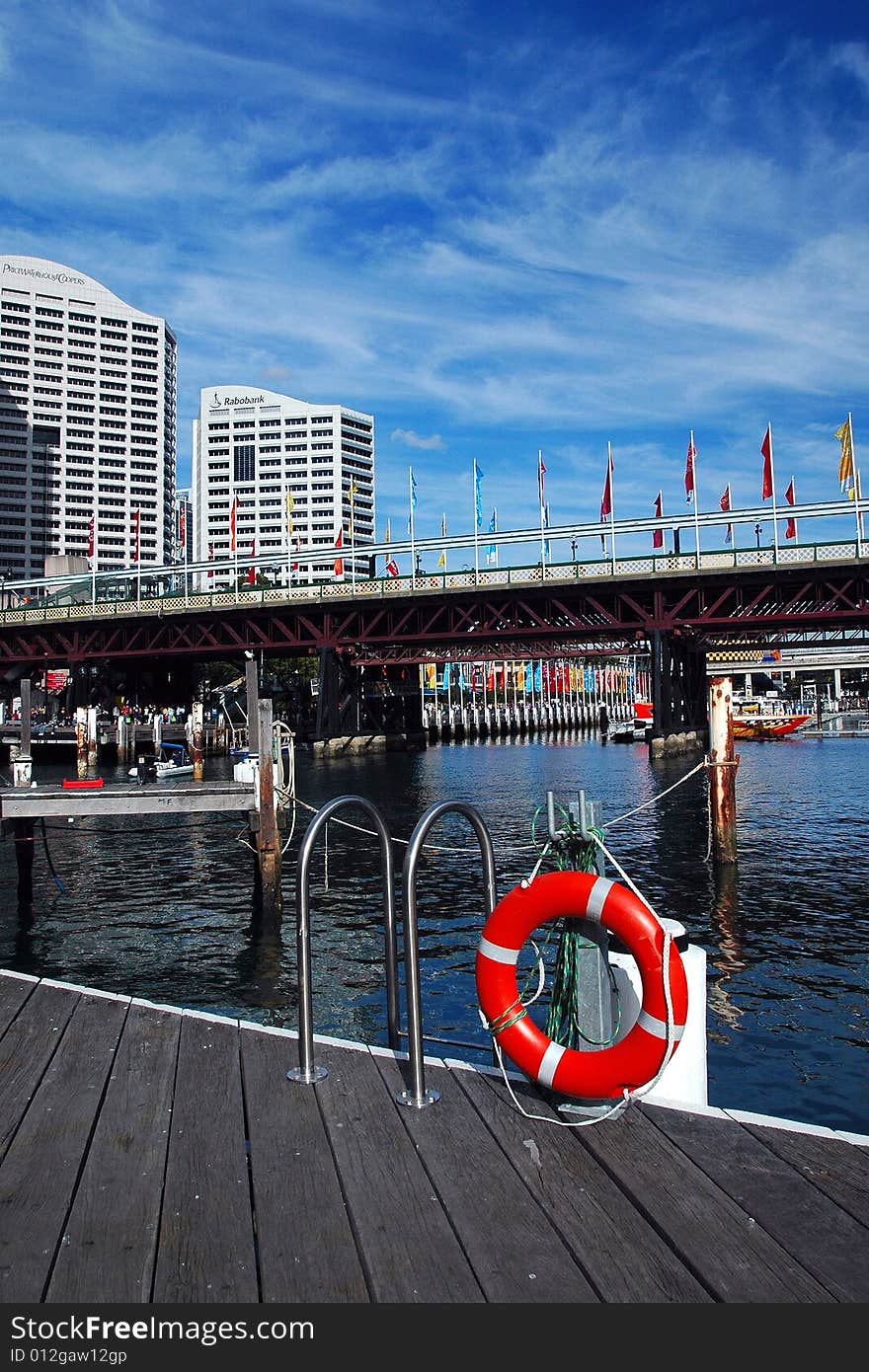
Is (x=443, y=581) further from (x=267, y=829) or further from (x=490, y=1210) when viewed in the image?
(x=490, y=1210)

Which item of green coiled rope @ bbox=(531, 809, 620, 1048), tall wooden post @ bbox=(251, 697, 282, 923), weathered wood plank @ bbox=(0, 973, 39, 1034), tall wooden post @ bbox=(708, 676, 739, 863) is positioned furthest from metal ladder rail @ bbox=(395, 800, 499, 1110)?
tall wooden post @ bbox=(708, 676, 739, 863)

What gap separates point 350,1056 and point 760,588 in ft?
208

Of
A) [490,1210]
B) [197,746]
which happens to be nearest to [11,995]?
[490,1210]

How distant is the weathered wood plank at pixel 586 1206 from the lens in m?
3.66

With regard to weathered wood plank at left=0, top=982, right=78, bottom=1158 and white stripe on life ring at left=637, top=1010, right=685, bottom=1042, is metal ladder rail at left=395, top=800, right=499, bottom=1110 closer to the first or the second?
white stripe on life ring at left=637, top=1010, right=685, bottom=1042

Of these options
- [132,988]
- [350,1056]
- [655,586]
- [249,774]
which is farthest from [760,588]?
[350,1056]

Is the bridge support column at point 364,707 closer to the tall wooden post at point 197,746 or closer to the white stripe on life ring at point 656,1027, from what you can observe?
the tall wooden post at point 197,746

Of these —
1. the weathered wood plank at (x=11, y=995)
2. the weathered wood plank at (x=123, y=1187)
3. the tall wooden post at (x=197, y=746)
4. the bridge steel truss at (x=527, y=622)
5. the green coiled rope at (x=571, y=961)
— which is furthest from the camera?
the bridge steel truss at (x=527, y=622)

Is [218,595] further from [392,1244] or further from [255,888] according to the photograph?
[392,1244]

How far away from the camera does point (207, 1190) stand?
449 centimetres

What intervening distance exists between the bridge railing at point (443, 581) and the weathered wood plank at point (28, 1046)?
58597mm

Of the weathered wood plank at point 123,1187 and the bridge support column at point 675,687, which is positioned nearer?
the weathered wood plank at point 123,1187

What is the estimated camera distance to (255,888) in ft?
61.6

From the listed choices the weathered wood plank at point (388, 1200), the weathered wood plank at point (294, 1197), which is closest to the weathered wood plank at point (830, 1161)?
the weathered wood plank at point (388, 1200)
